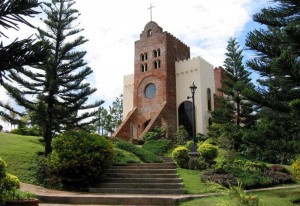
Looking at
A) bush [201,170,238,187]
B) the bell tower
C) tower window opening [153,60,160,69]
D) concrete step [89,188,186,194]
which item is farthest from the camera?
tower window opening [153,60,160,69]

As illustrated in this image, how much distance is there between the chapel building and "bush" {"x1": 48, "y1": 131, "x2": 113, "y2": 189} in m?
15.2

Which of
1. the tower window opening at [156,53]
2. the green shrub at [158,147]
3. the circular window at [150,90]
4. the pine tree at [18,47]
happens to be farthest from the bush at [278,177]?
the tower window opening at [156,53]

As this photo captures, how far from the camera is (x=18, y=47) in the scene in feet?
10.5

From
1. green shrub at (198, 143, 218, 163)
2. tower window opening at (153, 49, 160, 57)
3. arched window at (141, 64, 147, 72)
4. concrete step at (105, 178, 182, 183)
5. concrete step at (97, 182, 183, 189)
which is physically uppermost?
tower window opening at (153, 49, 160, 57)

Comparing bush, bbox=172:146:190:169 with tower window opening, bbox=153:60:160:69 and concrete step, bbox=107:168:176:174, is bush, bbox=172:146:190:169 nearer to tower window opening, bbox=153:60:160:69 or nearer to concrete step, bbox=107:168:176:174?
concrete step, bbox=107:168:176:174

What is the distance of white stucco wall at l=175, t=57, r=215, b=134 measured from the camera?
87.5ft

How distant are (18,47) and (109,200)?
235 inches

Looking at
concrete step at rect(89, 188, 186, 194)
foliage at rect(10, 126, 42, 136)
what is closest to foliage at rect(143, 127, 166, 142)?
foliage at rect(10, 126, 42, 136)

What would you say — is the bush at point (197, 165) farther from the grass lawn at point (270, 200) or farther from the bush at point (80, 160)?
the grass lawn at point (270, 200)

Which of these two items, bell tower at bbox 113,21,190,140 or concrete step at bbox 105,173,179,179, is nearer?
concrete step at bbox 105,173,179,179

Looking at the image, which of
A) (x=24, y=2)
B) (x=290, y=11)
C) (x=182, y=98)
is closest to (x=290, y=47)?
(x=290, y=11)

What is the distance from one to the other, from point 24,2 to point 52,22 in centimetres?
1118

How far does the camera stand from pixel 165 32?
92.1 ft

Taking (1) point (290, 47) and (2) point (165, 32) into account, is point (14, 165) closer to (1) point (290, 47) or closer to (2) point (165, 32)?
(1) point (290, 47)
